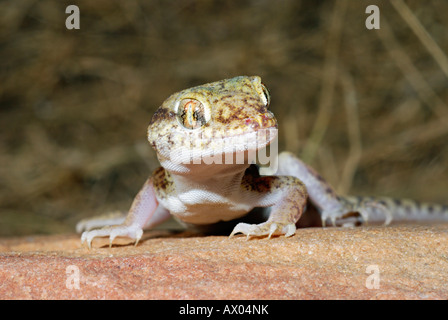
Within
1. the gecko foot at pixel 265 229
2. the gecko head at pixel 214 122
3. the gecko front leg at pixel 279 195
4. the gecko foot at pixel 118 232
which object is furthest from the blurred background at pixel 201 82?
the gecko head at pixel 214 122

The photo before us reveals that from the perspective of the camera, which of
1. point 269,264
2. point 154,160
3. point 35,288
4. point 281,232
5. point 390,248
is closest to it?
point 35,288

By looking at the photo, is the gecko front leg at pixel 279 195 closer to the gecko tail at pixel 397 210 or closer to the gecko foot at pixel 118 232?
the gecko foot at pixel 118 232

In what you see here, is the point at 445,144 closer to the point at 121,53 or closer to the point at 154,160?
the point at 154,160

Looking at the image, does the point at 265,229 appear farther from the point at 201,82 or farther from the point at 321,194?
the point at 201,82

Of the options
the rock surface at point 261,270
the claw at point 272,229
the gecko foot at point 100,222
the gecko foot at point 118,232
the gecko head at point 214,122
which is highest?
the gecko head at point 214,122

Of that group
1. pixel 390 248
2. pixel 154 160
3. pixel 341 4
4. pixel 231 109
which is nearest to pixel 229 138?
pixel 231 109
